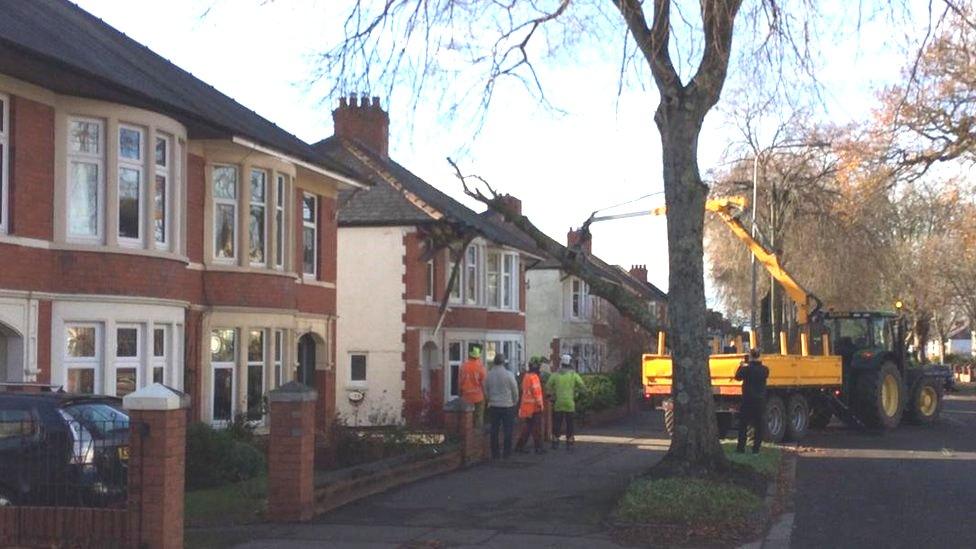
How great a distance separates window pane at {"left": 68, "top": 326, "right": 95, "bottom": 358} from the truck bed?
38.7 ft

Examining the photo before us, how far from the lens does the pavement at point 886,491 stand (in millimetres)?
11836

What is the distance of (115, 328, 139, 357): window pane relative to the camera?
17.4 metres

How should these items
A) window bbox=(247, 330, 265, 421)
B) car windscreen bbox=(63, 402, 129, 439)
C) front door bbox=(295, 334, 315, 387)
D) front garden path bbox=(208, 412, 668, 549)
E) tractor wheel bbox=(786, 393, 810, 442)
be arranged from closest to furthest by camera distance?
car windscreen bbox=(63, 402, 129, 439) → front garden path bbox=(208, 412, 668, 549) → window bbox=(247, 330, 265, 421) → tractor wheel bbox=(786, 393, 810, 442) → front door bbox=(295, 334, 315, 387)

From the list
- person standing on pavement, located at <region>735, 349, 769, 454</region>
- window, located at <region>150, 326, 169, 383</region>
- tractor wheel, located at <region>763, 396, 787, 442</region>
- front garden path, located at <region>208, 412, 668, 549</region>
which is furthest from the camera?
tractor wheel, located at <region>763, 396, 787, 442</region>

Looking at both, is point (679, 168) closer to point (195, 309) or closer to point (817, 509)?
point (817, 509)

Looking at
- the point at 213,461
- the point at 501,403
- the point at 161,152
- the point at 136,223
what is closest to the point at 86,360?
the point at 136,223

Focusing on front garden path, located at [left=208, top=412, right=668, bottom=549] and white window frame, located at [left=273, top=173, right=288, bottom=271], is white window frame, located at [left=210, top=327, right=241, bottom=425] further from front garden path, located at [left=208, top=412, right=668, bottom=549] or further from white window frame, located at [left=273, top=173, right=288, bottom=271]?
front garden path, located at [left=208, top=412, right=668, bottom=549]

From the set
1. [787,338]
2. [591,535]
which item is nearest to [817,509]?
[591,535]

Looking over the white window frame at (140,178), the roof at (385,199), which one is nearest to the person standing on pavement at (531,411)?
the white window frame at (140,178)

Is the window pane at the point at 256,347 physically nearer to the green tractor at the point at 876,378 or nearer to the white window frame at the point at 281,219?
the white window frame at the point at 281,219

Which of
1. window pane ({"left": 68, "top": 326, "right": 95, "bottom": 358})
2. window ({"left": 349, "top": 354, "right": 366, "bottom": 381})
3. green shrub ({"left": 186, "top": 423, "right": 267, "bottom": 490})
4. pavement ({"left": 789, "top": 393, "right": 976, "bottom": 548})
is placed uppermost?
window pane ({"left": 68, "top": 326, "right": 95, "bottom": 358})

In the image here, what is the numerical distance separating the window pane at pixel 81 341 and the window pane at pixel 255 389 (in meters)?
4.07

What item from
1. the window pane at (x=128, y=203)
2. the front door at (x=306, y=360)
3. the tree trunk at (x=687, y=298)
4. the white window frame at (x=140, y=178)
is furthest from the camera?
the front door at (x=306, y=360)

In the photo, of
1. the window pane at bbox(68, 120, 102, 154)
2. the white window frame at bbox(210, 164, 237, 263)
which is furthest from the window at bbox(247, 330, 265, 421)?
the window pane at bbox(68, 120, 102, 154)
